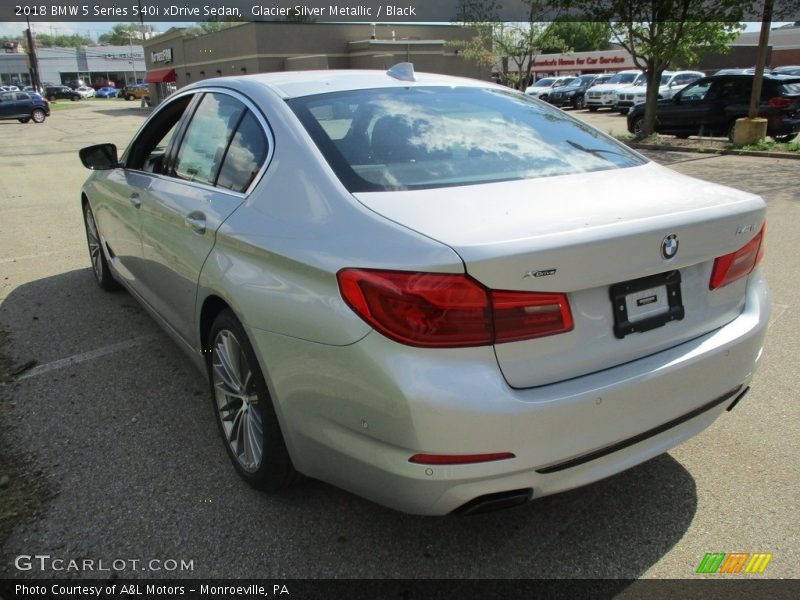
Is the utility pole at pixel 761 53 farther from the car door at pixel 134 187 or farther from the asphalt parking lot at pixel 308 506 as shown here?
the car door at pixel 134 187

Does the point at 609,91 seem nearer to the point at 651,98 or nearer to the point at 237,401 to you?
the point at 651,98

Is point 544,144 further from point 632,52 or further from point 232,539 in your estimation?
point 632,52

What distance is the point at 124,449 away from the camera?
3.27 metres

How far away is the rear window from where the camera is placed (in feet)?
8.34

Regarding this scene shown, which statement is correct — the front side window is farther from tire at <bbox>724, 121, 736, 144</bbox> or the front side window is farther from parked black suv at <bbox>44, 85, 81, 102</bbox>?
parked black suv at <bbox>44, 85, 81, 102</bbox>

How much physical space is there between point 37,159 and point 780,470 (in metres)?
19.9

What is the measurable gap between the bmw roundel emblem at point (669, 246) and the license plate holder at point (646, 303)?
0.25 ft

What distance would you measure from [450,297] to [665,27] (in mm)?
16493

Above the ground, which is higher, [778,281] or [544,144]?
[544,144]

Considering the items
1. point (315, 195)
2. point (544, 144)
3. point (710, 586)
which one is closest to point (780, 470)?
point (710, 586)

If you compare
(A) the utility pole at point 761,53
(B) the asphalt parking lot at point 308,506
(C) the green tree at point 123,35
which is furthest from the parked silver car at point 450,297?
(C) the green tree at point 123,35

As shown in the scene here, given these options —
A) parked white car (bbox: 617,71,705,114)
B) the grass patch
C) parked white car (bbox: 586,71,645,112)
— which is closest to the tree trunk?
the grass patch

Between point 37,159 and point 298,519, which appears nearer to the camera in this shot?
point 298,519

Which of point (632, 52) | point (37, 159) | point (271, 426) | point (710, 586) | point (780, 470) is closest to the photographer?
point (710, 586)
